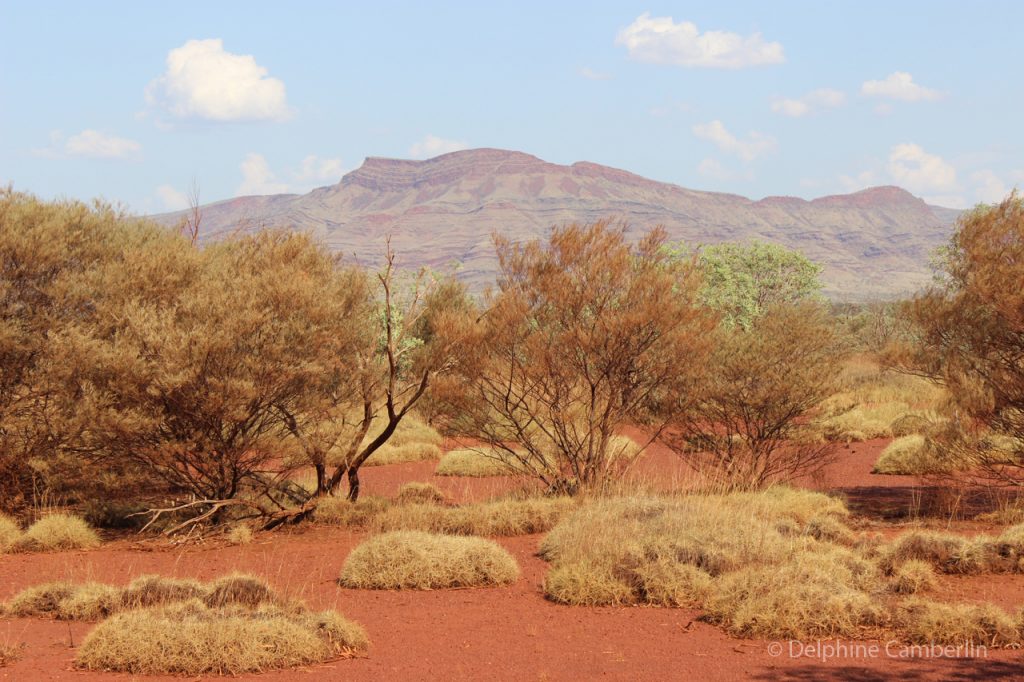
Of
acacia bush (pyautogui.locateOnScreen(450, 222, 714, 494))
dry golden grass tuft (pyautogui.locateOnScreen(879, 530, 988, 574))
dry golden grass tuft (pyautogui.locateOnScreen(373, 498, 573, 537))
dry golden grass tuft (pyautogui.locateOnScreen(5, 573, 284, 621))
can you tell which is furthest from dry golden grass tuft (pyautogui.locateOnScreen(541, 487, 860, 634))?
acacia bush (pyautogui.locateOnScreen(450, 222, 714, 494))

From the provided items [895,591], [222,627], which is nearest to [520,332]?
[895,591]

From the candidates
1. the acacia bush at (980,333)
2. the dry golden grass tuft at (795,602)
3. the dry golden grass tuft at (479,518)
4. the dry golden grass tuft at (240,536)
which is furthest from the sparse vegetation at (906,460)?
the dry golden grass tuft at (240,536)

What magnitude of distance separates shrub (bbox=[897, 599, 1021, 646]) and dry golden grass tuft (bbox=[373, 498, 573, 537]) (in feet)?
19.8

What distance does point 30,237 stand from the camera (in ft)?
47.6

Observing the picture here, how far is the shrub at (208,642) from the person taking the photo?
24.1 ft

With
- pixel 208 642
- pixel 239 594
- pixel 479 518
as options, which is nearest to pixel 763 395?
pixel 479 518

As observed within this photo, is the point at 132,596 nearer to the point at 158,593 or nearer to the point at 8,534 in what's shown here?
the point at 158,593

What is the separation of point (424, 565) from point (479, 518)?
296 cm

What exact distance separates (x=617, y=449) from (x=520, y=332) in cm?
285

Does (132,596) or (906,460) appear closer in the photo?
(132,596)

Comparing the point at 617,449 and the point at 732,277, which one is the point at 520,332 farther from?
the point at 732,277

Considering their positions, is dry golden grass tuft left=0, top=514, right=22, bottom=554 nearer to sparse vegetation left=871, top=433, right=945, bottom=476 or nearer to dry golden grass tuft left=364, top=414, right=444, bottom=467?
dry golden grass tuft left=364, top=414, right=444, bottom=467

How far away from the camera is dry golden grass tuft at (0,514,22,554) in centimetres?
1235

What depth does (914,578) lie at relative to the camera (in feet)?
31.6
